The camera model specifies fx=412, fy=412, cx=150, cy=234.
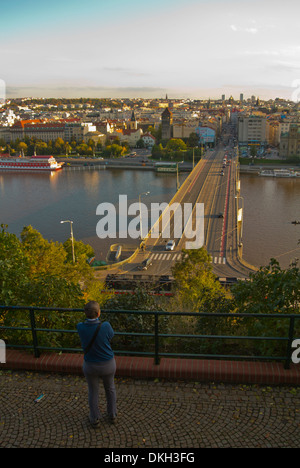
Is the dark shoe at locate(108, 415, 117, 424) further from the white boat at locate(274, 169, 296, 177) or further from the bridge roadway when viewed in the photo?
the white boat at locate(274, 169, 296, 177)

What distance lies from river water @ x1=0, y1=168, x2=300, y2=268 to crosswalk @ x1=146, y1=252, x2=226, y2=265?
1.34 meters

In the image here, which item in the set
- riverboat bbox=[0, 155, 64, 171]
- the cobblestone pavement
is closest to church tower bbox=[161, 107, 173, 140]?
riverboat bbox=[0, 155, 64, 171]

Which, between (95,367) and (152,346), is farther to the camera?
(152,346)

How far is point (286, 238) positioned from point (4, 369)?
1782 cm

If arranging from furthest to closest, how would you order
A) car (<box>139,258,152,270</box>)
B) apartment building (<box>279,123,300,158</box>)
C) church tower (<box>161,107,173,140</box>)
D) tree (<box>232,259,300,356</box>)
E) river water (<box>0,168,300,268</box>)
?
church tower (<box>161,107,173,140</box>), apartment building (<box>279,123,300,158</box>), river water (<box>0,168,300,268</box>), car (<box>139,258,152,270</box>), tree (<box>232,259,300,356</box>)

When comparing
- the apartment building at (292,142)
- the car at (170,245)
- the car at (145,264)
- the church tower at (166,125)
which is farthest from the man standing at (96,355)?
the church tower at (166,125)

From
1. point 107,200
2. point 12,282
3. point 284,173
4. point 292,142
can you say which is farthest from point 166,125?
point 12,282

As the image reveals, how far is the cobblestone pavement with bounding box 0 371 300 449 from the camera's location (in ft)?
6.10

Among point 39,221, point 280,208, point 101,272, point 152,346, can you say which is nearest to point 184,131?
point 280,208

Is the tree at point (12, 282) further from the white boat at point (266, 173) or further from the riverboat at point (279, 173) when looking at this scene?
the white boat at point (266, 173)

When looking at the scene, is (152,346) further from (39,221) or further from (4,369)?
(39,221)

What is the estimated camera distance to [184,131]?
61406mm
